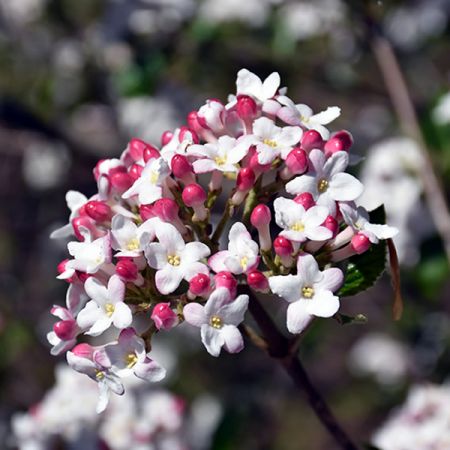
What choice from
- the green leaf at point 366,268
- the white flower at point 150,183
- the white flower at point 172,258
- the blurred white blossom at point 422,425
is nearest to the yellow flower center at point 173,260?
the white flower at point 172,258

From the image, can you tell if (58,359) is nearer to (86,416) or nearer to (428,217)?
(86,416)

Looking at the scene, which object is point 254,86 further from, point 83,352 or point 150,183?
point 83,352

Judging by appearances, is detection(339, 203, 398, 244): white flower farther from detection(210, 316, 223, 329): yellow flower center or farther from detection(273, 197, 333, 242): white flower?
detection(210, 316, 223, 329): yellow flower center

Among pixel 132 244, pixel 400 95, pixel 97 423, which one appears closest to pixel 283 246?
pixel 132 244

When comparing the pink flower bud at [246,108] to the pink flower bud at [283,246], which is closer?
the pink flower bud at [283,246]

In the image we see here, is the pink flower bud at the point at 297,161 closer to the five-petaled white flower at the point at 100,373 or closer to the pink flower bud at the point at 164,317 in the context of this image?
the pink flower bud at the point at 164,317

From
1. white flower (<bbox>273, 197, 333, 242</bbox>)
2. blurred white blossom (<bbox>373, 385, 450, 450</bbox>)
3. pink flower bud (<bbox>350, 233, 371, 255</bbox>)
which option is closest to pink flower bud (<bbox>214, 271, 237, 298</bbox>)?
white flower (<bbox>273, 197, 333, 242</bbox>)
